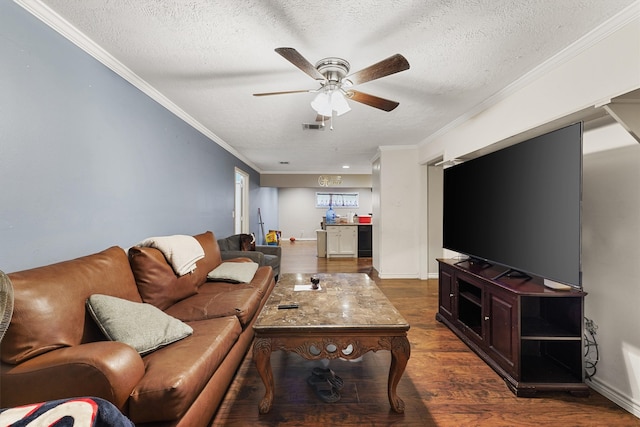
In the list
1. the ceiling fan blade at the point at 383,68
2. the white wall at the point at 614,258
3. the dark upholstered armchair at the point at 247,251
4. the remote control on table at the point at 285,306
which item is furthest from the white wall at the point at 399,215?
the remote control on table at the point at 285,306

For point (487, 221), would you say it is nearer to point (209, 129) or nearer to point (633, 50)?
point (633, 50)

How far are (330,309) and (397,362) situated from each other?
501mm

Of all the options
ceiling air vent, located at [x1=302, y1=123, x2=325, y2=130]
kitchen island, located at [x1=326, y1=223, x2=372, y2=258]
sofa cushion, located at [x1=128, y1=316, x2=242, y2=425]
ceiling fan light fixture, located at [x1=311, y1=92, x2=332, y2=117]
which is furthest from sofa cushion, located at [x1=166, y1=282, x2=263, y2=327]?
kitchen island, located at [x1=326, y1=223, x2=372, y2=258]

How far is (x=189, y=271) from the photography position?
230 centimetres

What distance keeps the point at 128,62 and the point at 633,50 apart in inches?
130

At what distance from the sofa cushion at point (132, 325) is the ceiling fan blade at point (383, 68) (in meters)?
1.90

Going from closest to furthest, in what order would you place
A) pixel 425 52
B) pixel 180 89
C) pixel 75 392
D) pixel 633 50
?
pixel 75 392
pixel 633 50
pixel 425 52
pixel 180 89

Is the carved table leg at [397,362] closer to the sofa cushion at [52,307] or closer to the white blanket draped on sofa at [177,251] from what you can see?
the sofa cushion at [52,307]

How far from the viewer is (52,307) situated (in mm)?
1205

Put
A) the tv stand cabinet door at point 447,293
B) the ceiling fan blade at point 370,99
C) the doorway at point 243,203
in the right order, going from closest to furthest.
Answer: the ceiling fan blade at point 370,99 < the tv stand cabinet door at point 447,293 < the doorway at point 243,203

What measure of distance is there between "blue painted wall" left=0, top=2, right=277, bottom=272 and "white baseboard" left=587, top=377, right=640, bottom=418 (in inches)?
140

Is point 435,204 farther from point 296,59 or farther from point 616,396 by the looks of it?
point 296,59

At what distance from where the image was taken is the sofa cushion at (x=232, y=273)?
267cm

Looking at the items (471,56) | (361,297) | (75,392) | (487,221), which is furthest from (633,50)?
(75,392)
